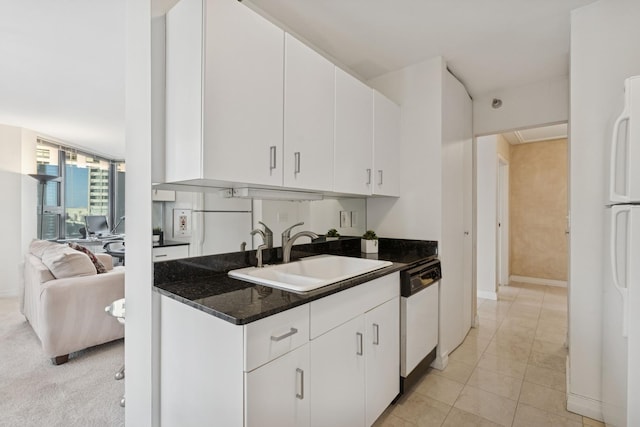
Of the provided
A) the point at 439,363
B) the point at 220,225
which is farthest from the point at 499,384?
the point at 220,225

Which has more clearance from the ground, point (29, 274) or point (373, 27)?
point (373, 27)

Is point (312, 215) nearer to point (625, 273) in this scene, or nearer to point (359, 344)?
point (359, 344)

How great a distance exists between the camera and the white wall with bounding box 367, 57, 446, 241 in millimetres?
2494

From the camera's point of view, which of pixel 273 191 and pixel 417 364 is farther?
pixel 417 364

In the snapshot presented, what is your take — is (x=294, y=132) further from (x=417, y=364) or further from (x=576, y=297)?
(x=576, y=297)

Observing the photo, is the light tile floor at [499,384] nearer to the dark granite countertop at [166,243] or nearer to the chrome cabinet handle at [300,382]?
the chrome cabinet handle at [300,382]

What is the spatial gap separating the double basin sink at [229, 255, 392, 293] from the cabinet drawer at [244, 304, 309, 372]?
135 mm

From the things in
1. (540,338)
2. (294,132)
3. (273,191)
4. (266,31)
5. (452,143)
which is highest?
(266,31)

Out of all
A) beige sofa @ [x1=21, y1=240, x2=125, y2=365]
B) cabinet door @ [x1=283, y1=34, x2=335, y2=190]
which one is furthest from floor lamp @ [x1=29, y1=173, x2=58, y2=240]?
cabinet door @ [x1=283, y1=34, x2=335, y2=190]

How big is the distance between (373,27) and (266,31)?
3.07 ft

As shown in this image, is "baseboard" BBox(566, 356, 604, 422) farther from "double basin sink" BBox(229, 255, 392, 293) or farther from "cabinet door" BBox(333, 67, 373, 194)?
"cabinet door" BBox(333, 67, 373, 194)

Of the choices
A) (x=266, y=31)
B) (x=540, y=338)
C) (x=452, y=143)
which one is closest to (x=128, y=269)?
(x=266, y=31)

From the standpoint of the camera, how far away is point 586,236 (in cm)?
188

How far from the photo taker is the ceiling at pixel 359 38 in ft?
6.31
